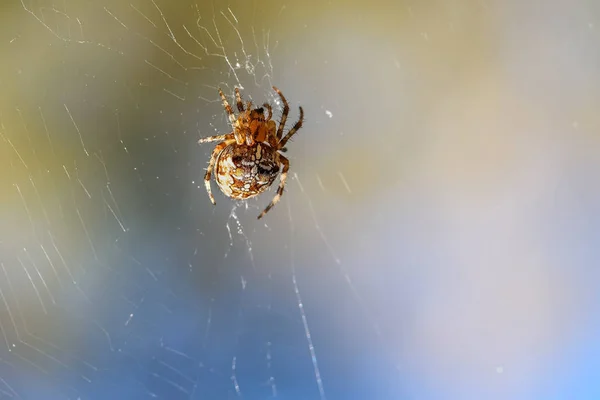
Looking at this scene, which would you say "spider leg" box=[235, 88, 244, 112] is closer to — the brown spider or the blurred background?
the brown spider

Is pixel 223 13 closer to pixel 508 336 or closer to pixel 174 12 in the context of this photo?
pixel 174 12

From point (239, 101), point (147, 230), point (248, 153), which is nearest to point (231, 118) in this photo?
point (239, 101)

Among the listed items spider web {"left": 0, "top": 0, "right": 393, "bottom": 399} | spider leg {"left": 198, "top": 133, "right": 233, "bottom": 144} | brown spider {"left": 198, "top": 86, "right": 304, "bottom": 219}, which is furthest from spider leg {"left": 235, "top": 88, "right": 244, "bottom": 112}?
spider web {"left": 0, "top": 0, "right": 393, "bottom": 399}

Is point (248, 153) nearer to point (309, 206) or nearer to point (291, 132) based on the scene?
point (291, 132)

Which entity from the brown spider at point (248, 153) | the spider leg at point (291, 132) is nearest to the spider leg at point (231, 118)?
the brown spider at point (248, 153)

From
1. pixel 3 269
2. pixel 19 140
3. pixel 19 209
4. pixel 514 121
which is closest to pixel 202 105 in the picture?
pixel 19 140

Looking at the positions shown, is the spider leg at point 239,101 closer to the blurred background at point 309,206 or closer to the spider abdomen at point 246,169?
the spider abdomen at point 246,169
